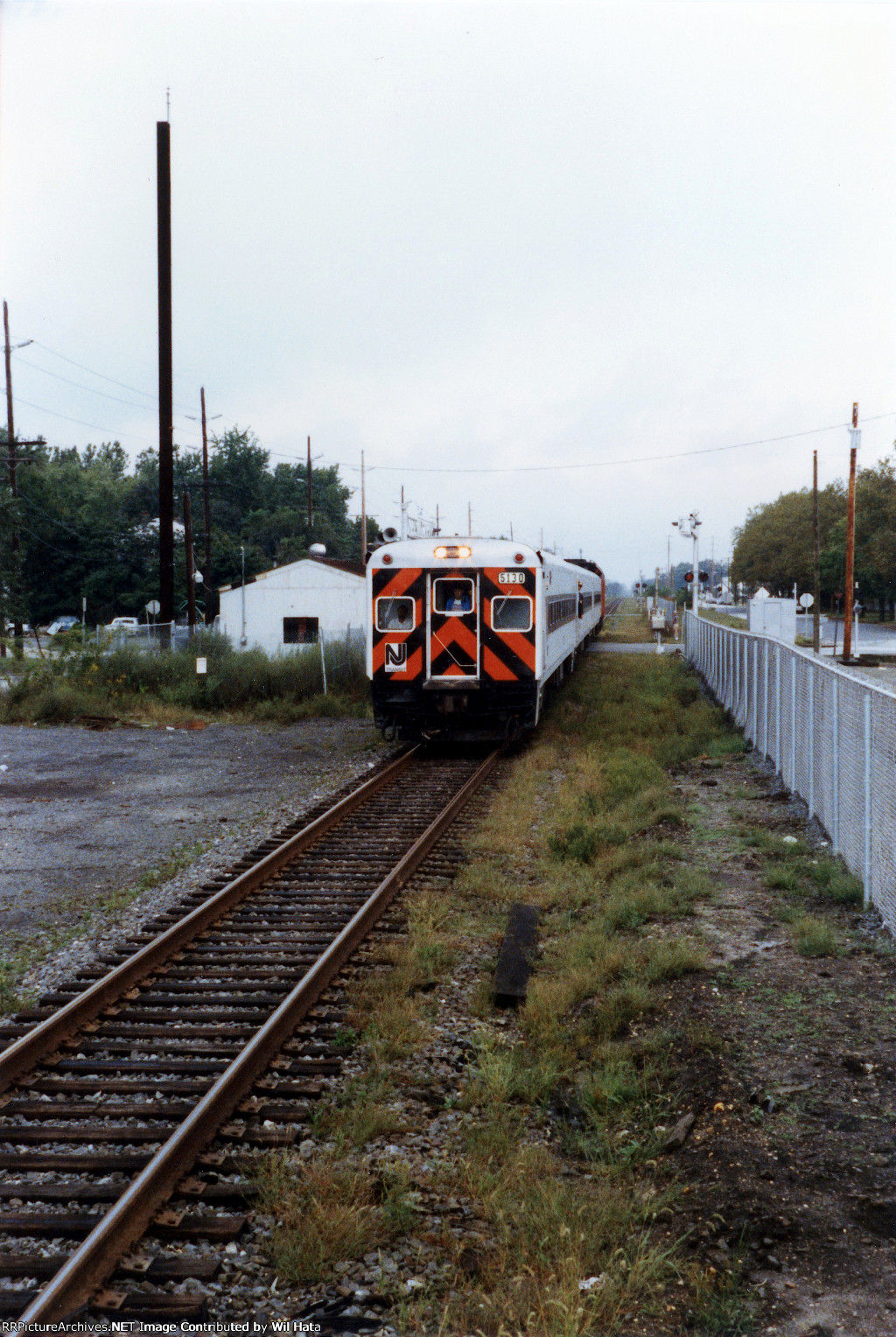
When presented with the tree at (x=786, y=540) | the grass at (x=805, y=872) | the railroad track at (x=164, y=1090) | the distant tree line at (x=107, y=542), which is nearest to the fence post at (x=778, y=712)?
the grass at (x=805, y=872)

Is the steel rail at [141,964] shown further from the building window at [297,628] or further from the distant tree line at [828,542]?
the distant tree line at [828,542]

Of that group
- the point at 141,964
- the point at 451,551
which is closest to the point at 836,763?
the point at 141,964

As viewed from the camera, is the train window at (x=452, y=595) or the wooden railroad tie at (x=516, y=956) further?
the train window at (x=452, y=595)

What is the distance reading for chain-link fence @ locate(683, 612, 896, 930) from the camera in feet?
22.9

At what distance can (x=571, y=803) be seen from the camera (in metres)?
11.7

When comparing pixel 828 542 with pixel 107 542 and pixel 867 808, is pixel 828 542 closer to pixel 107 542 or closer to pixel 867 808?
pixel 107 542

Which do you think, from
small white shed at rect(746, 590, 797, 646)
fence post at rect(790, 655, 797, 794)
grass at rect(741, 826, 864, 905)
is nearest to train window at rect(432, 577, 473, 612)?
fence post at rect(790, 655, 797, 794)

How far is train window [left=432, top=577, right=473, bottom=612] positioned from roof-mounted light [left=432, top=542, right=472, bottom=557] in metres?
0.34

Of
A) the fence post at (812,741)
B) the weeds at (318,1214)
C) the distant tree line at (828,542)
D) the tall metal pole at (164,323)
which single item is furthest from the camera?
the distant tree line at (828,542)

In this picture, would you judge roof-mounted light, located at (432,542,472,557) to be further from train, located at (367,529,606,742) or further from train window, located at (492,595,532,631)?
train window, located at (492,595,532,631)

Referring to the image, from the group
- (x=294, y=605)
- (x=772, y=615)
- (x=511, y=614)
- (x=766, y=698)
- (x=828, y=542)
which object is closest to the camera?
(x=766, y=698)

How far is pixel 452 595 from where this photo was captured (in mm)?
14531

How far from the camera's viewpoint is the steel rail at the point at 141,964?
5293mm

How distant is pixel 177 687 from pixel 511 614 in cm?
965
